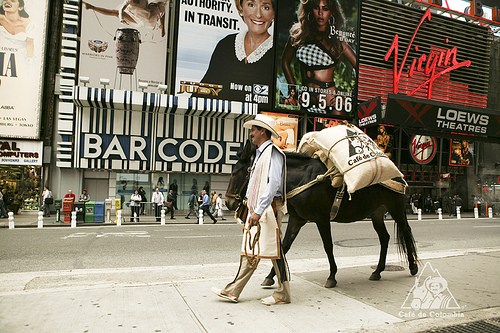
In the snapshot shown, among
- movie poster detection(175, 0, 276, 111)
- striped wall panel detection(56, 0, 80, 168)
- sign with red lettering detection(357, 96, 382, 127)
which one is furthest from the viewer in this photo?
sign with red lettering detection(357, 96, 382, 127)

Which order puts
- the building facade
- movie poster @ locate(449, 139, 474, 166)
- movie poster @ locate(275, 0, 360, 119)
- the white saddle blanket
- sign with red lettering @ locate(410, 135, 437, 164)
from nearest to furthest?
1. the white saddle blanket
2. the building facade
3. movie poster @ locate(275, 0, 360, 119)
4. sign with red lettering @ locate(410, 135, 437, 164)
5. movie poster @ locate(449, 139, 474, 166)

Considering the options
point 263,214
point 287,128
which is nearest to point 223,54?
point 287,128

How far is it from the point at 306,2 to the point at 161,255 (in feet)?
79.0

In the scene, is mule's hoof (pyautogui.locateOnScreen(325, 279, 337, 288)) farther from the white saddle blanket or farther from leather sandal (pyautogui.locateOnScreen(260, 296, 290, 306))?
the white saddle blanket

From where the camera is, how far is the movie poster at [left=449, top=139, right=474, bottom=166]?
112 feet

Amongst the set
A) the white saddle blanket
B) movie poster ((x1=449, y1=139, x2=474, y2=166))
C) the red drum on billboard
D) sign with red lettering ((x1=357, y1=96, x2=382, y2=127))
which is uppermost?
the red drum on billboard

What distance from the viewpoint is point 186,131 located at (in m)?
25.3

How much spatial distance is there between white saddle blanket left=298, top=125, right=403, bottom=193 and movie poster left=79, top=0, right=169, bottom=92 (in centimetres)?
1993

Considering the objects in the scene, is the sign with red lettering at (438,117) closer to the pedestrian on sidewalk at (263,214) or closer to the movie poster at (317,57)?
the movie poster at (317,57)

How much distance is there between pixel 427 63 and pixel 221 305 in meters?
32.7

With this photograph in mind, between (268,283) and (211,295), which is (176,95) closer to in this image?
(268,283)

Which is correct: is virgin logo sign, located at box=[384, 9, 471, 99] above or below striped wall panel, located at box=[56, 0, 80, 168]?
above

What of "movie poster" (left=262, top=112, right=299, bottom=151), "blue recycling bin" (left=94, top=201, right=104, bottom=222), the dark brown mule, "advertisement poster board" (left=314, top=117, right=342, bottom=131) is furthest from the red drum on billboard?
the dark brown mule

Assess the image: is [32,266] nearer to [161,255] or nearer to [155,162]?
[161,255]
